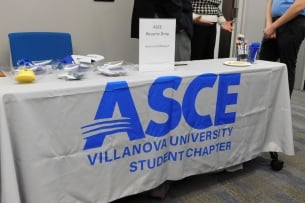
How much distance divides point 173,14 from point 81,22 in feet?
2.91

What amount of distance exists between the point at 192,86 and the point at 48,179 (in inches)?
28.9

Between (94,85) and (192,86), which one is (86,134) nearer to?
(94,85)

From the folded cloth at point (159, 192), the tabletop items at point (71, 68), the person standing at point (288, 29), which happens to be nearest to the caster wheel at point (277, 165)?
the person standing at point (288, 29)

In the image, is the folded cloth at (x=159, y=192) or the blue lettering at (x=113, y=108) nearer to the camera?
the blue lettering at (x=113, y=108)

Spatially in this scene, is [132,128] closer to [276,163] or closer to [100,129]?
[100,129]

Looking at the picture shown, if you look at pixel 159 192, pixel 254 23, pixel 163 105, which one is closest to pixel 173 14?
pixel 163 105

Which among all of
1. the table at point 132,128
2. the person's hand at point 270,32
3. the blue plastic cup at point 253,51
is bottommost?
the table at point 132,128

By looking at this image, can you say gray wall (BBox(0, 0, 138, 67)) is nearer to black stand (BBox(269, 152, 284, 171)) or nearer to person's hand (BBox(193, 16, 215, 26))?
person's hand (BBox(193, 16, 215, 26))

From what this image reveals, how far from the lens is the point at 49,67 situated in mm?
1335

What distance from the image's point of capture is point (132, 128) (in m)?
1.28

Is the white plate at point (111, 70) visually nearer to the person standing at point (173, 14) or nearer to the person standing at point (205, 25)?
the person standing at point (173, 14)

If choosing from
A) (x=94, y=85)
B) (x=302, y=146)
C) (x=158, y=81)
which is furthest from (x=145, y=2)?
(x=302, y=146)

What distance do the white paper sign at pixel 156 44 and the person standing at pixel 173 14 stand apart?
27 centimetres

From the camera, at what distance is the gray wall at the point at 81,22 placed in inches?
79.6
